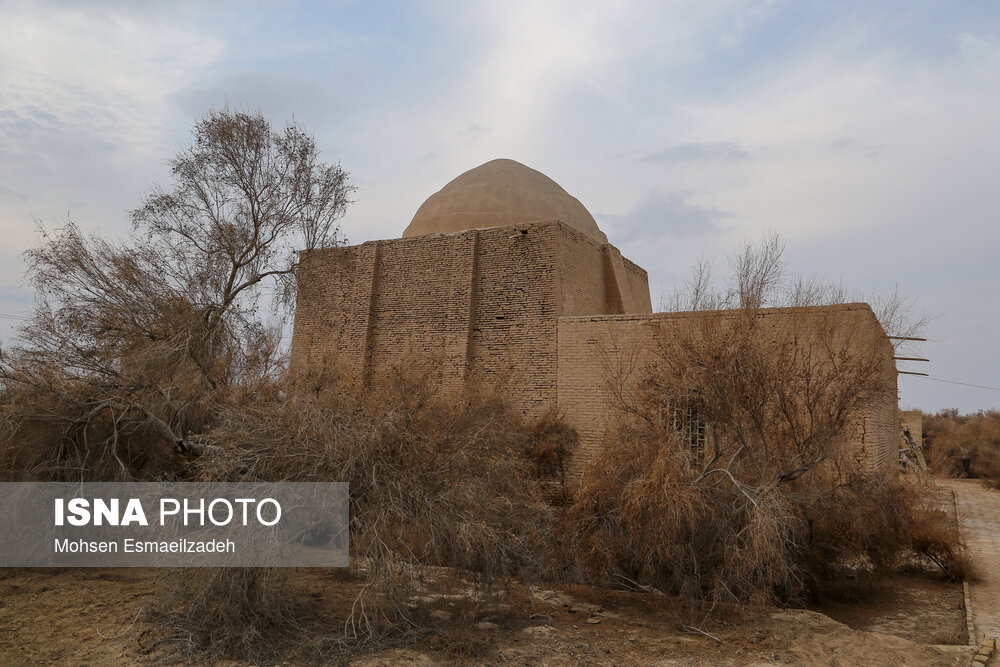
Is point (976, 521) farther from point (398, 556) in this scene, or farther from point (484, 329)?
point (398, 556)

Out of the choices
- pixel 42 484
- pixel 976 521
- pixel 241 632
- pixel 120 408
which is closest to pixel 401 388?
pixel 241 632

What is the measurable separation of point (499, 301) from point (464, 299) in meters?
0.73

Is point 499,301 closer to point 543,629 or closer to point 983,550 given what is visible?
point 543,629

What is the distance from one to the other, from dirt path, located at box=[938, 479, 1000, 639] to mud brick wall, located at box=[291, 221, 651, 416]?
693 cm

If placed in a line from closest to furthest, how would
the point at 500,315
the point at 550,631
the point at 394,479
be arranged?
the point at 394,479, the point at 550,631, the point at 500,315

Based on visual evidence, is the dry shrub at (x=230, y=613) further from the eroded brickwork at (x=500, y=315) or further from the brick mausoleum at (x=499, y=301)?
the brick mausoleum at (x=499, y=301)

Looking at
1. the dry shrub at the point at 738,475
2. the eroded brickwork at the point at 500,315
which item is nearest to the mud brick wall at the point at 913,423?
the eroded brickwork at the point at 500,315

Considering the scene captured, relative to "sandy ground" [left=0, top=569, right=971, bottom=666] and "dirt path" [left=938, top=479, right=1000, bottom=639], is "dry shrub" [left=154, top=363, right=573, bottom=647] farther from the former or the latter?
"dirt path" [left=938, top=479, right=1000, bottom=639]

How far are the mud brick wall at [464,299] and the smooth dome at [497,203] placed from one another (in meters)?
1.28

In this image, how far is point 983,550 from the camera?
10984 millimetres

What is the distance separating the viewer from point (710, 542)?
24.3ft

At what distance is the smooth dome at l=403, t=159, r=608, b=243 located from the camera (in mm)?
16156

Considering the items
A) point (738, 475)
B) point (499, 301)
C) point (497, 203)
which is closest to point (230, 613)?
point (738, 475)

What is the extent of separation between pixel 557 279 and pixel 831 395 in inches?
254
